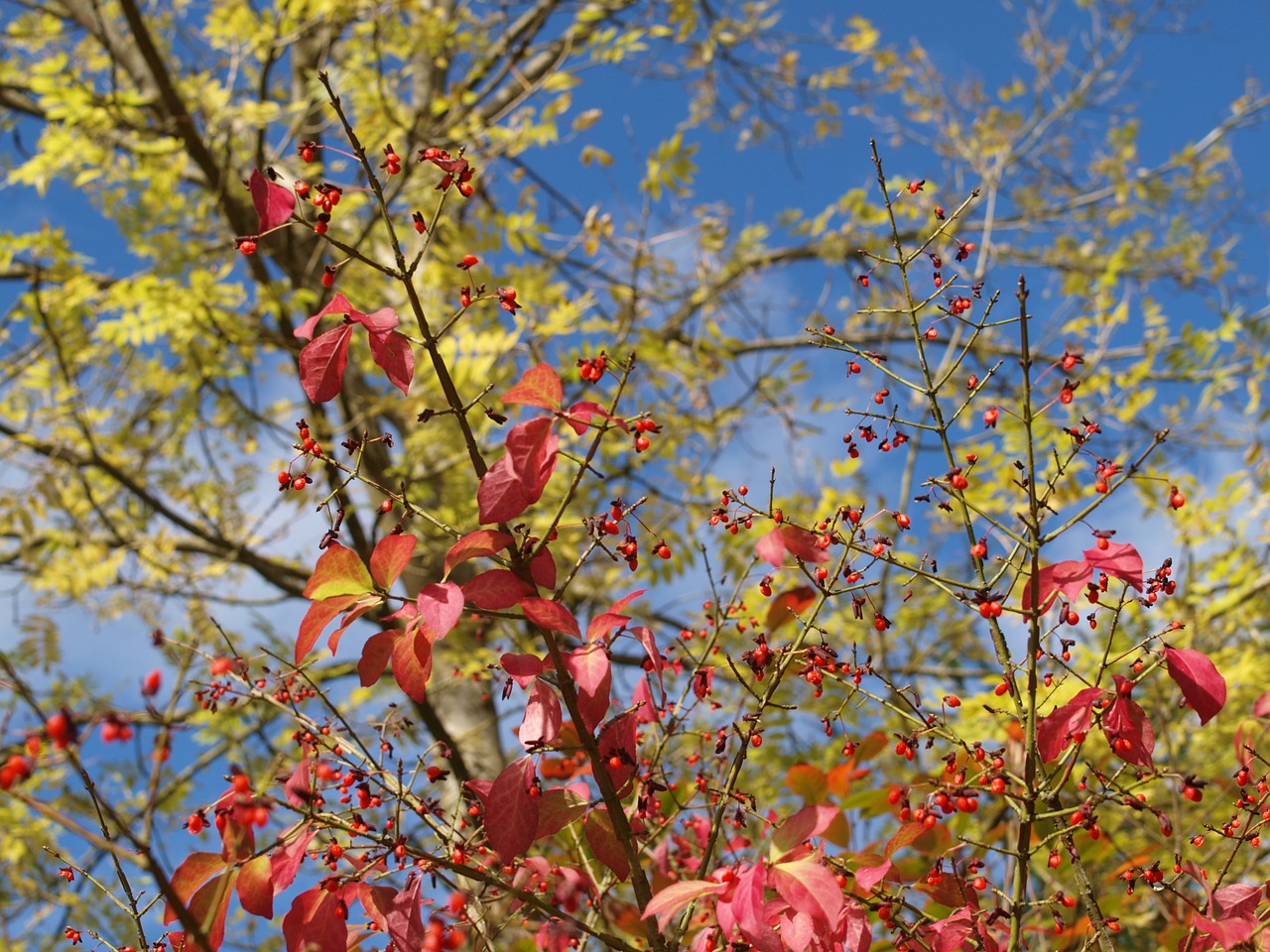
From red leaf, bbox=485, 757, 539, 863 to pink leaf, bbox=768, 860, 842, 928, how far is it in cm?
29

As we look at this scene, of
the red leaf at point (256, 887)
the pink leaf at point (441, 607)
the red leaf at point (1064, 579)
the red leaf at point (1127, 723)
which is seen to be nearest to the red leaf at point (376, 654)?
the pink leaf at point (441, 607)

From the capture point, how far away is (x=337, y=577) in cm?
113

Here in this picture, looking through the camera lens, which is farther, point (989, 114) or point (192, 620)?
point (989, 114)

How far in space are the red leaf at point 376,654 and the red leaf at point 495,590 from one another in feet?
0.40

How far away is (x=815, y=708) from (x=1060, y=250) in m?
4.59

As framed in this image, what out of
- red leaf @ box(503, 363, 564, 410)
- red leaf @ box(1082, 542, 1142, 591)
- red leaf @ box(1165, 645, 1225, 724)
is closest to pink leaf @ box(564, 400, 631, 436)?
red leaf @ box(503, 363, 564, 410)

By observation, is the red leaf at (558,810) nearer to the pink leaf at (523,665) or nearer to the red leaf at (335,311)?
the pink leaf at (523,665)

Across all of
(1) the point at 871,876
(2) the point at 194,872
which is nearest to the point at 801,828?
(1) the point at 871,876

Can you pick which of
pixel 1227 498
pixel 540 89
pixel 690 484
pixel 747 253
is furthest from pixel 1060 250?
pixel 540 89

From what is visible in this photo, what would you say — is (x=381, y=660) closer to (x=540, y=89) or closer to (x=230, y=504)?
(x=540, y=89)

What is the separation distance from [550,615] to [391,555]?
0.21m

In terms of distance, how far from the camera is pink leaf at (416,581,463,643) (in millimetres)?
1016

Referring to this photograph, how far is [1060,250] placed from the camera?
682 centimetres

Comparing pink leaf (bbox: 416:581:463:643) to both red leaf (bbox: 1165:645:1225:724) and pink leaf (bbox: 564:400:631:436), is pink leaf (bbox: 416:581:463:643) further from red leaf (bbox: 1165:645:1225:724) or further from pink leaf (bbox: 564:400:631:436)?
red leaf (bbox: 1165:645:1225:724)
